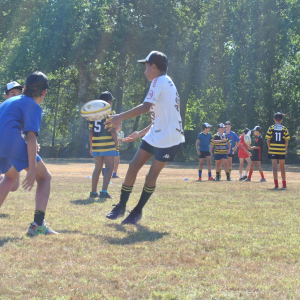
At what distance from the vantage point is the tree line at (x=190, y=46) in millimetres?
35750

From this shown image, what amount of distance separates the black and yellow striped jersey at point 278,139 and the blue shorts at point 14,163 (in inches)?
345

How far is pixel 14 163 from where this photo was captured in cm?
469

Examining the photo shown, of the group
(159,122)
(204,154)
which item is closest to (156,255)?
(159,122)

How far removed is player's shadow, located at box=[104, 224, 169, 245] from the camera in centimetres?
465

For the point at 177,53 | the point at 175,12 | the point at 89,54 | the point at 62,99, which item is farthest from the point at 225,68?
the point at 62,99

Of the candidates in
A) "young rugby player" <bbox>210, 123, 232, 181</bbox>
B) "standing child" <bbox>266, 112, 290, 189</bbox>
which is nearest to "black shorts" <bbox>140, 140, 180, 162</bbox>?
"standing child" <bbox>266, 112, 290, 189</bbox>

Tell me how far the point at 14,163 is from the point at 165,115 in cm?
202

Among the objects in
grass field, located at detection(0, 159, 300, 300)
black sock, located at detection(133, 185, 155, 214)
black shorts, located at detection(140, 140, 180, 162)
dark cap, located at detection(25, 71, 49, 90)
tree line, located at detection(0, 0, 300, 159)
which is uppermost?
tree line, located at detection(0, 0, 300, 159)

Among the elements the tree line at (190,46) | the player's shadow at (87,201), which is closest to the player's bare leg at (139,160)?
the player's shadow at (87,201)

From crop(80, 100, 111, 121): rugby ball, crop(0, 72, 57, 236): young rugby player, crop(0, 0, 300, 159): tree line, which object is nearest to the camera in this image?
crop(0, 72, 57, 236): young rugby player

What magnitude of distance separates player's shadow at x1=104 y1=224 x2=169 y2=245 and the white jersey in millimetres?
1138

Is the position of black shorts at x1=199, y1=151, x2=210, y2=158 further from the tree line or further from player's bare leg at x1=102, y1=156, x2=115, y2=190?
the tree line

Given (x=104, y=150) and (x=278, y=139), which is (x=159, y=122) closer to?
(x=104, y=150)

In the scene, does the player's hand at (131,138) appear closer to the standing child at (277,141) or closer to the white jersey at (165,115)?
the white jersey at (165,115)
